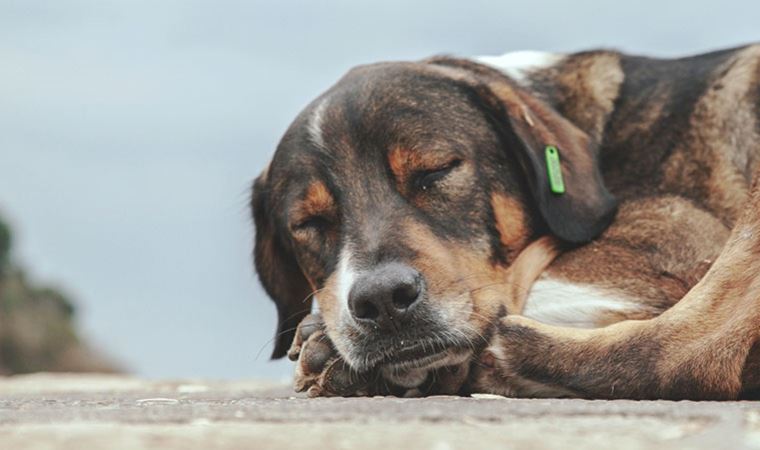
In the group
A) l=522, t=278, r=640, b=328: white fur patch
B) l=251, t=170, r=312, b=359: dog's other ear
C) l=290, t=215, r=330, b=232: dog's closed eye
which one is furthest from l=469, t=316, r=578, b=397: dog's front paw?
l=251, t=170, r=312, b=359: dog's other ear

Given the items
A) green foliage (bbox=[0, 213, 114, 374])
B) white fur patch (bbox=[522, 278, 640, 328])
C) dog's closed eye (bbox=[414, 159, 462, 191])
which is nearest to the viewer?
white fur patch (bbox=[522, 278, 640, 328])

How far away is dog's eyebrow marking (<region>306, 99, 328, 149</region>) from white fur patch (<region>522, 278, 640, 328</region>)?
103cm

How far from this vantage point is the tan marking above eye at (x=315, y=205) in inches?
183

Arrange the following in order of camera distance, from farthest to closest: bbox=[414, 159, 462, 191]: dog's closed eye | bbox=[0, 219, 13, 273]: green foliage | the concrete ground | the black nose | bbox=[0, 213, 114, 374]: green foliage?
1. bbox=[0, 219, 13, 273]: green foliage
2. bbox=[0, 213, 114, 374]: green foliage
3. bbox=[414, 159, 462, 191]: dog's closed eye
4. the black nose
5. the concrete ground

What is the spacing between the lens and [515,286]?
4422 mm

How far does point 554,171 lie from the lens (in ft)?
15.6

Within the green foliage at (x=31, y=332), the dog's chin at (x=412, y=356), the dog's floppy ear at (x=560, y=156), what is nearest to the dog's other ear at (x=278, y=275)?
the dog's floppy ear at (x=560, y=156)

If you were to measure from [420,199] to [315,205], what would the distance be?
1.45 feet

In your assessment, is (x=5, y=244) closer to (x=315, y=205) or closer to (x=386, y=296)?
(x=315, y=205)

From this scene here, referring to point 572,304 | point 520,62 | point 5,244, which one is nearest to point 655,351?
point 572,304

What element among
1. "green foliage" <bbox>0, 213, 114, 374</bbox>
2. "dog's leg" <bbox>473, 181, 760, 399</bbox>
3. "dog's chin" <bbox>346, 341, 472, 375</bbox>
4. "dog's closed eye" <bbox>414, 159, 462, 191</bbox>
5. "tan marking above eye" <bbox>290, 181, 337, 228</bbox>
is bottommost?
"green foliage" <bbox>0, 213, 114, 374</bbox>

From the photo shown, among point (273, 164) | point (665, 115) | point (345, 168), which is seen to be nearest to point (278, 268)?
point (273, 164)

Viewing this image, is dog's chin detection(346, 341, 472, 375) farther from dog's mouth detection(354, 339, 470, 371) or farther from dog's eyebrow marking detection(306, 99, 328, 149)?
dog's eyebrow marking detection(306, 99, 328, 149)

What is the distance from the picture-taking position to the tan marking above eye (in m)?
4.65
